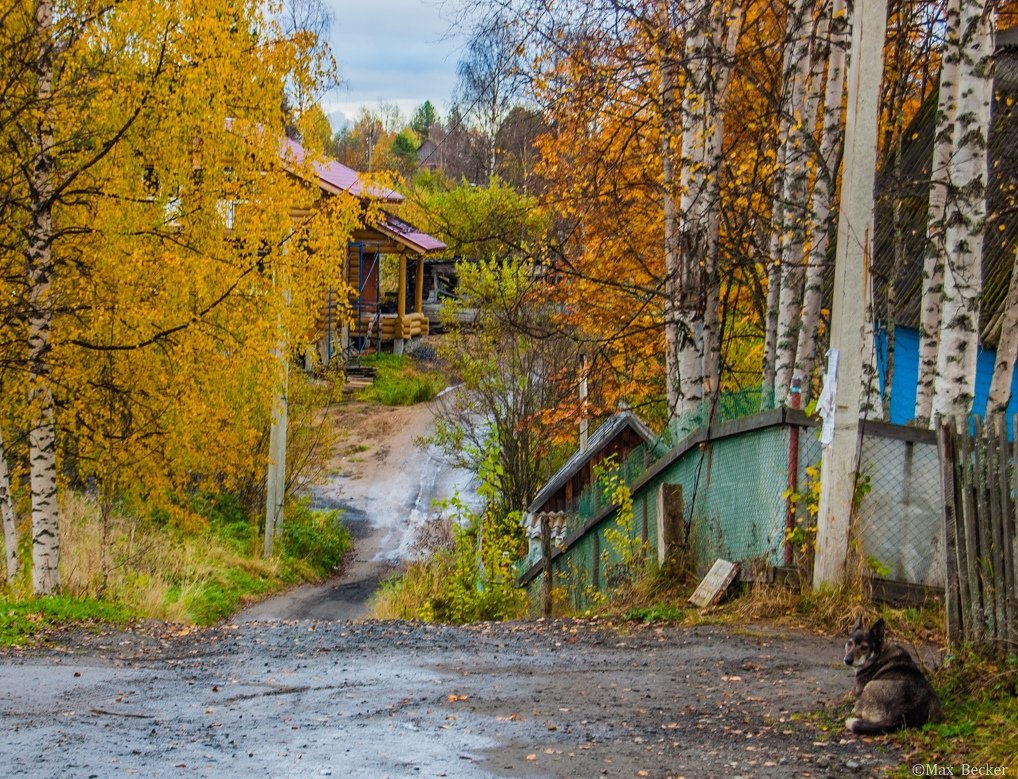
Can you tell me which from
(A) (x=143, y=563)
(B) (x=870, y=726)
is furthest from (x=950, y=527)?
(A) (x=143, y=563)

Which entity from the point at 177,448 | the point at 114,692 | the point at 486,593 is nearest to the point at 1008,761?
the point at 114,692

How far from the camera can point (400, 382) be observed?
4225 cm

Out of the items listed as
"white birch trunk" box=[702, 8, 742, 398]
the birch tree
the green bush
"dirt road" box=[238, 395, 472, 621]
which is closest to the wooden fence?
"white birch trunk" box=[702, 8, 742, 398]

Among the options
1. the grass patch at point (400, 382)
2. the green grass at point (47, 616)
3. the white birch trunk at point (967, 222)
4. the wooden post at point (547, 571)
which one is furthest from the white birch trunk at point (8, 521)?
the grass patch at point (400, 382)

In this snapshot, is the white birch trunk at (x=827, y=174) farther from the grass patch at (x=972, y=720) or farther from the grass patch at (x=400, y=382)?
the grass patch at (x=400, y=382)

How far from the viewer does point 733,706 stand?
785 cm

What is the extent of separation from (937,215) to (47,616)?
10.00 m

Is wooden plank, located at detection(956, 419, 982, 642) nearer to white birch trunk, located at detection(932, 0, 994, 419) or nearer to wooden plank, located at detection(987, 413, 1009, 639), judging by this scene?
wooden plank, located at detection(987, 413, 1009, 639)

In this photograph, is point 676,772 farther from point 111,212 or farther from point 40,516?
point 111,212

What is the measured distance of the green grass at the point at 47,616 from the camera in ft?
40.3

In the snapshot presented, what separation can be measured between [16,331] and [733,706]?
35.6 ft

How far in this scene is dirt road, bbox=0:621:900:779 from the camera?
6320mm

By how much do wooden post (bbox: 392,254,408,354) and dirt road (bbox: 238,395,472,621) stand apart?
560cm

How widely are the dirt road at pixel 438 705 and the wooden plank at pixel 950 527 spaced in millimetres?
873
